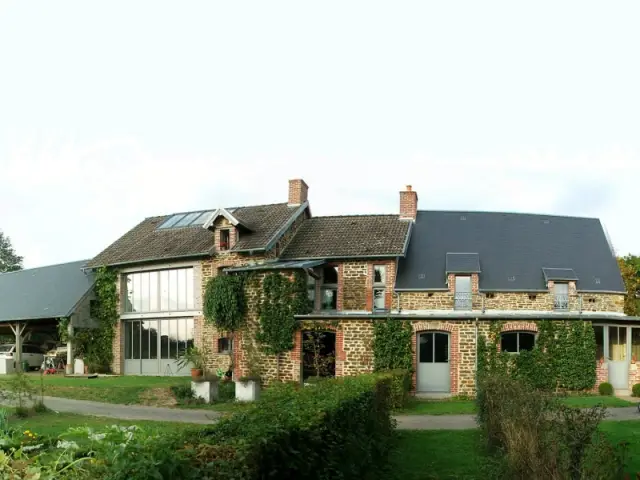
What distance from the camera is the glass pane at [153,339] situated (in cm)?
3005

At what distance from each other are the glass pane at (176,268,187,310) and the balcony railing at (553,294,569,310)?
15.3 m

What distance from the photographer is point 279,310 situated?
25719 mm

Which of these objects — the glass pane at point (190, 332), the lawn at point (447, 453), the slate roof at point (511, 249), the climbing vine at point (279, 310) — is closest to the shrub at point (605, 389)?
the slate roof at point (511, 249)

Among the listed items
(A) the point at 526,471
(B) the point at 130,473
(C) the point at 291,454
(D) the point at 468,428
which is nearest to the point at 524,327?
(D) the point at 468,428

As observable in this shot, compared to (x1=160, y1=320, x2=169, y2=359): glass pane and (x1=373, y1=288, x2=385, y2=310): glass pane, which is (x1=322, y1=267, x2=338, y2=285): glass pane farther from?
(x1=160, y1=320, x2=169, y2=359): glass pane

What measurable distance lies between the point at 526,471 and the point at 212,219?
70.0ft

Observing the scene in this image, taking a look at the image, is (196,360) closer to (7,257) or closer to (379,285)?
(379,285)

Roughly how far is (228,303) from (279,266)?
2752 mm

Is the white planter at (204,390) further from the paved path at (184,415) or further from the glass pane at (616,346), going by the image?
the glass pane at (616,346)

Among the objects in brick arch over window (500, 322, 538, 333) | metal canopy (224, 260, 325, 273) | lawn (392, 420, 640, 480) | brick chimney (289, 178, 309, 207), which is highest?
brick chimney (289, 178, 309, 207)

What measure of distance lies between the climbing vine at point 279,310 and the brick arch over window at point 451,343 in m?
4.40

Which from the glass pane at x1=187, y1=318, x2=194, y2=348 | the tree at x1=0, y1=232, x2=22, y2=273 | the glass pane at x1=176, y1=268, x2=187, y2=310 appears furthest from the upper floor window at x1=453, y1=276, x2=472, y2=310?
the tree at x1=0, y1=232, x2=22, y2=273

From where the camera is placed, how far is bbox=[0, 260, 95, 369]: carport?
100 ft

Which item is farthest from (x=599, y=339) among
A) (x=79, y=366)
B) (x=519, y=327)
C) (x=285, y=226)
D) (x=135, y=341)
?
(x=79, y=366)
